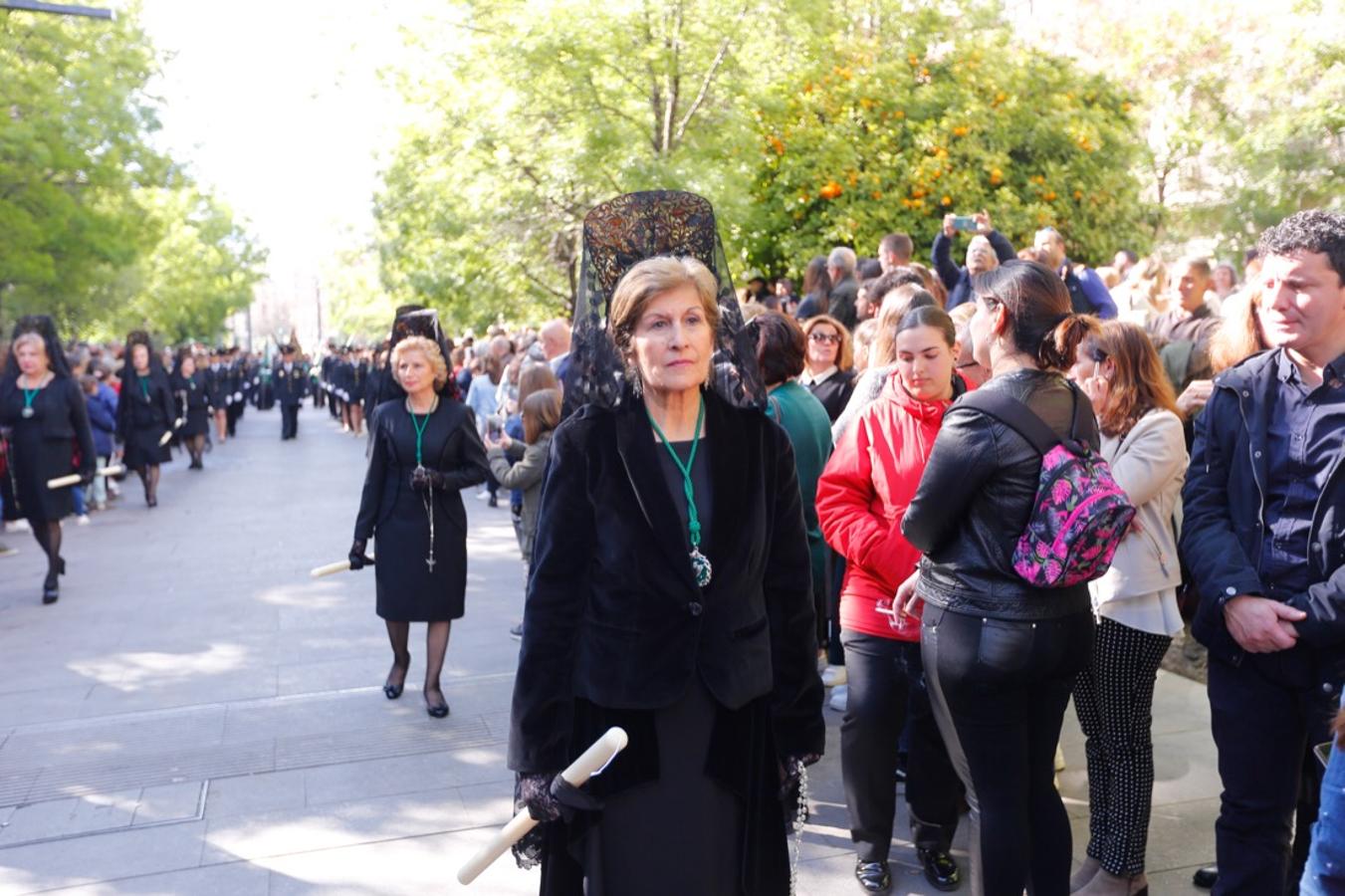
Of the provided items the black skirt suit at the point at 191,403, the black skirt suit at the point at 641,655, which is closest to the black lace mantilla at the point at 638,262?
the black skirt suit at the point at 641,655

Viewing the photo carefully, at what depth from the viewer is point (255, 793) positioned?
18.1 feet

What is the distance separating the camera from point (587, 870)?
302cm

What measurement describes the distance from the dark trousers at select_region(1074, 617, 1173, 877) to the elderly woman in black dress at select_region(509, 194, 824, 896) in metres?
1.67

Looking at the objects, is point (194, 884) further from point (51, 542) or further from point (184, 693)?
point (51, 542)

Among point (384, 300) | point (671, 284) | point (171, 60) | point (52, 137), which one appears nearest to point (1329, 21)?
point (671, 284)

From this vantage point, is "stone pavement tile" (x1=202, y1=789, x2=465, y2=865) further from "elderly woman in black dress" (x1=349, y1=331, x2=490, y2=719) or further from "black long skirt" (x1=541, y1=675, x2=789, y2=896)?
"black long skirt" (x1=541, y1=675, x2=789, y2=896)

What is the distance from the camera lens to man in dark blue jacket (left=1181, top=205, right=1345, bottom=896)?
10.9 feet

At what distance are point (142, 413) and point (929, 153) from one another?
10.6m

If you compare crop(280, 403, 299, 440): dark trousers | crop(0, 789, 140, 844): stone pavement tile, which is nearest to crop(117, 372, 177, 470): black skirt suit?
crop(0, 789, 140, 844): stone pavement tile

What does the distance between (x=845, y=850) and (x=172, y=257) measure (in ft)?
170

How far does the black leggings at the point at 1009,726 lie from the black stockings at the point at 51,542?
8.58 m

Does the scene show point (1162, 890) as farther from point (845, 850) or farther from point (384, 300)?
point (384, 300)

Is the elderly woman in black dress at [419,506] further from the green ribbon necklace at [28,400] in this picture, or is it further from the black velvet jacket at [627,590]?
the green ribbon necklace at [28,400]

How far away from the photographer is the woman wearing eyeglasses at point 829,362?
6500mm
